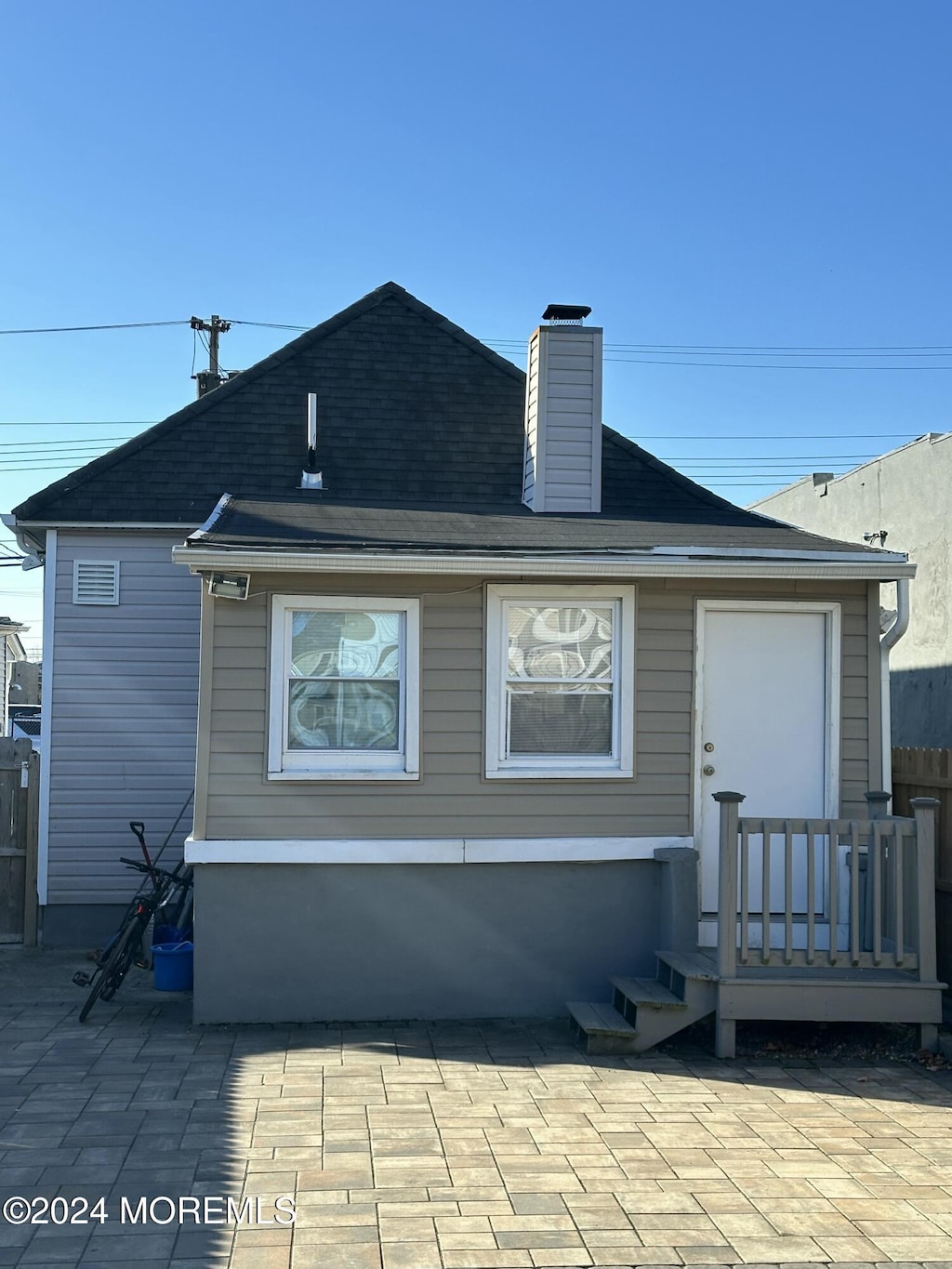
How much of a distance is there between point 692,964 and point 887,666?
244cm

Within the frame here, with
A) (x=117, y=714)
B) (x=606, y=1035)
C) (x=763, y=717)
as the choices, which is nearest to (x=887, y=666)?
(x=763, y=717)

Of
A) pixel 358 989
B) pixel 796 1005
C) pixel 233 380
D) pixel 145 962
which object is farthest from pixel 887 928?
pixel 233 380

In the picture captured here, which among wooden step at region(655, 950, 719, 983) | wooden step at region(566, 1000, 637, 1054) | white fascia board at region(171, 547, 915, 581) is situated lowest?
wooden step at region(566, 1000, 637, 1054)

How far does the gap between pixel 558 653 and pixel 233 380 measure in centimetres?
456

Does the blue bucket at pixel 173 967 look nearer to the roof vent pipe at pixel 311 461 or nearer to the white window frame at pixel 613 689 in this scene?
the white window frame at pixel 613 689

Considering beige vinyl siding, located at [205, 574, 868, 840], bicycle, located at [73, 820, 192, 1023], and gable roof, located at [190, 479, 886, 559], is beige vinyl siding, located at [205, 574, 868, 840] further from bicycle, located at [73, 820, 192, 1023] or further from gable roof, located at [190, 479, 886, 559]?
bicycle, located at [73, 820, 192, 1023]

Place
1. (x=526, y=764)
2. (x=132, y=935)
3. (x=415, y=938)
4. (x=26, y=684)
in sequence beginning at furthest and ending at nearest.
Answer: (x=26, y=684) → (x=132, y=935) → (x=526, y=764) → (x=415, y=938)

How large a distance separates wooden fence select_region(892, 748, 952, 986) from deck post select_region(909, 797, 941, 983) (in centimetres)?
53

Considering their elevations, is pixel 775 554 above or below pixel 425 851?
above

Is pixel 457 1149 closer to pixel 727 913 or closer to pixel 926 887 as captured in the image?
pixel 727 913

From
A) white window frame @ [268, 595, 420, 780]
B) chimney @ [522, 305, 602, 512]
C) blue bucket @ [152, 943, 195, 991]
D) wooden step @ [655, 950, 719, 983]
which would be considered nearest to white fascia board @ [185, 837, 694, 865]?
white window frame @ [268, 595, 420, 780]

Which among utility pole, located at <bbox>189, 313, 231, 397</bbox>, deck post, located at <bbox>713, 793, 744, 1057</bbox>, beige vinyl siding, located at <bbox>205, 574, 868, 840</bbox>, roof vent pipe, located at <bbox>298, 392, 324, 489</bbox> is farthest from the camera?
utility pole, located at <bbox>189, 313, 231, 397</bbox>

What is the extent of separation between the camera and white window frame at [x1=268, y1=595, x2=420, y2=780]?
25.0ft

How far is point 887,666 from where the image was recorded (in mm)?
8008
